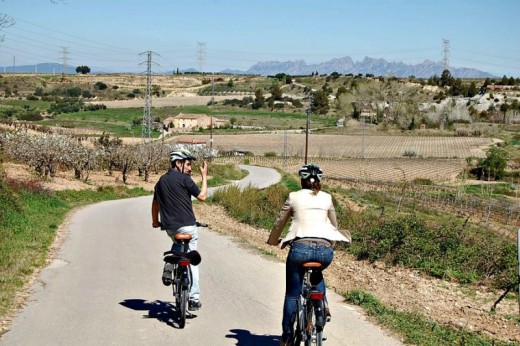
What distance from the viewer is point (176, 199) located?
823cm

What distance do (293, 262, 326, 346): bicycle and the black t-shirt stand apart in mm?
2260


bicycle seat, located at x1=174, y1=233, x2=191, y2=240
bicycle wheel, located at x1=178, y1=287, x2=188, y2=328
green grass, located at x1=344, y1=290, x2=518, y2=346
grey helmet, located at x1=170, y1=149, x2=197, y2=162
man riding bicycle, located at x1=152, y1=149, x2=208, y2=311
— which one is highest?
grey helmet, located at x1=170, y1=149, x2=197, y2=162

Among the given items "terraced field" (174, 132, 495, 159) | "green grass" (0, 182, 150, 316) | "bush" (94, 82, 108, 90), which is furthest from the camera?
"bush" (94, 82, 108, 90)

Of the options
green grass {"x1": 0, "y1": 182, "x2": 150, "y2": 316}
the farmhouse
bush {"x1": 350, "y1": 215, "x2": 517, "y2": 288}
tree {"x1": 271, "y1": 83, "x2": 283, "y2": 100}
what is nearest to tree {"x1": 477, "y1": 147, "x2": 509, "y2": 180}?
green grass {"x1": 0, "y1": 182, "x2": 150, "y2": 316}

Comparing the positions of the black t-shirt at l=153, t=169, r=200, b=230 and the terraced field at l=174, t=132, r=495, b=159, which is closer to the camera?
the black t-shirt at l=153, t=169, r=200, b=230

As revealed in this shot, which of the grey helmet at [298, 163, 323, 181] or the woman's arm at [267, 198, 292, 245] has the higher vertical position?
the grey helmet at [298, 163, 323, 181]

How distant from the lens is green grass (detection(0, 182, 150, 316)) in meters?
10.4

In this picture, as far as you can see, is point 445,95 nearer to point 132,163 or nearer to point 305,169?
point 132,163

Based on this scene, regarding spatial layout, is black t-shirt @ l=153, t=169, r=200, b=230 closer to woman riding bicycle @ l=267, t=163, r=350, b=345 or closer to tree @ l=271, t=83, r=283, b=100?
woman riding bicycle @ l=267, t=163, r=350, b=345

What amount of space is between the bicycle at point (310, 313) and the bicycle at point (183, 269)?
6.48 ft

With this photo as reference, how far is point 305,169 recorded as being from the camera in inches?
265

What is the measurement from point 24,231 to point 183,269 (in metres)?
8.79

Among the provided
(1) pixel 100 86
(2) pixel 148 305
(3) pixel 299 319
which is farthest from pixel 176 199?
(1) pixel 100 86

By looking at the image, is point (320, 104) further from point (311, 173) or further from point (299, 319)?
point (299, 319)
